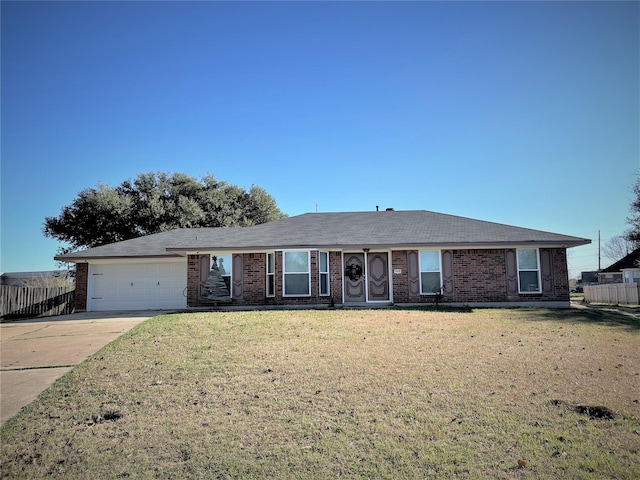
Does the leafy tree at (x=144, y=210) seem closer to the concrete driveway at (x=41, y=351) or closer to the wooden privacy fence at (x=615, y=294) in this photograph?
the concrete driveway at (x=41, y=351)

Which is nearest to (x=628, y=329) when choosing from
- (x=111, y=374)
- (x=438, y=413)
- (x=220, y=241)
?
(x=438, y=413)

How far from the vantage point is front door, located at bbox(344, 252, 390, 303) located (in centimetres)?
1728

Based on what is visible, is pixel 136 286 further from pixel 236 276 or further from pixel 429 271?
pixel 429 271

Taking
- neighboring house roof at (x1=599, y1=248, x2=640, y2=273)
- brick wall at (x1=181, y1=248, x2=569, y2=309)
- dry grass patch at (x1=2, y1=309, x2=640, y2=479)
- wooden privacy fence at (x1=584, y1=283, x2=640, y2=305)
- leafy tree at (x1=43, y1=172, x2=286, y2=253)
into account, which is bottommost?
dry grass patch at (x1=2, y1=309, x2=640, y2=479)

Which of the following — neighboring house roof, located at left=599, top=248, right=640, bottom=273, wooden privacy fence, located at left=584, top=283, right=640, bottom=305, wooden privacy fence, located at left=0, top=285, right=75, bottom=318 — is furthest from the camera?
neighboring house roof, located at left=599, top=248, right=640, bottom=273

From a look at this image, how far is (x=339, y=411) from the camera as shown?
5535 millimetres

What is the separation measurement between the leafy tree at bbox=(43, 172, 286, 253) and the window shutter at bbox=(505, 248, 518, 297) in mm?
24349

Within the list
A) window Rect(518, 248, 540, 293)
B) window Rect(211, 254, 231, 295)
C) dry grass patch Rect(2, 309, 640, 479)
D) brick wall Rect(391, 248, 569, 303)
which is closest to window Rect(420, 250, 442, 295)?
brick wall Rect(391, 248, 569, 303)

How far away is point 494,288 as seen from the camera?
54.7ft

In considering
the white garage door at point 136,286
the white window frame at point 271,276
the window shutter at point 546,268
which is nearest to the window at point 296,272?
the white window frame at point 271,276

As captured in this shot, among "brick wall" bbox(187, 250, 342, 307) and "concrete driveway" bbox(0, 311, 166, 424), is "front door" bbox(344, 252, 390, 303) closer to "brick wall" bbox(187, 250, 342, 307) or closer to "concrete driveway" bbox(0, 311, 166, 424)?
"brick wall" bbox(187, 250, 342, 307)

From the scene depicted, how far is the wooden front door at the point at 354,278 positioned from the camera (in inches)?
683

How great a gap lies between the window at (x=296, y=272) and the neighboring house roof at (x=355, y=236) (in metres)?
0.56

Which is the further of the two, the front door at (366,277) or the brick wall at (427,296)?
the front door at (366,277)
